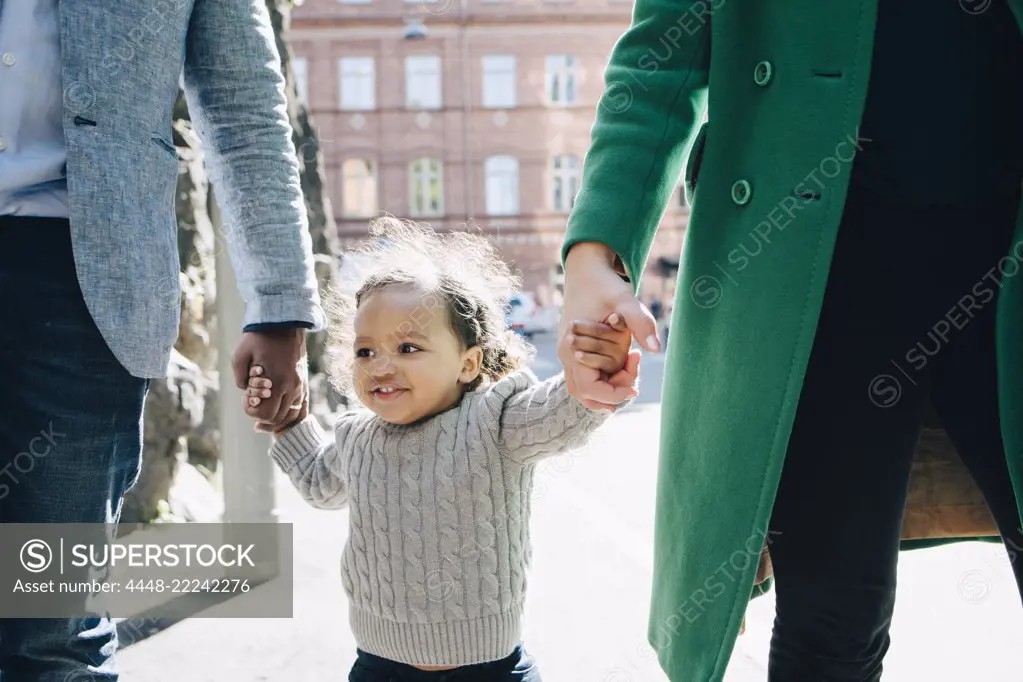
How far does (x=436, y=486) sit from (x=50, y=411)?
679 mm

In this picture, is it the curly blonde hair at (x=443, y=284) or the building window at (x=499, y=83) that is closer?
the curly blonde hair at (x=443, y=284)

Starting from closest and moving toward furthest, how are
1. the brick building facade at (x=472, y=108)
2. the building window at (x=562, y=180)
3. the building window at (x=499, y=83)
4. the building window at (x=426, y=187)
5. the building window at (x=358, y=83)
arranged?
the brick building facade at (x=472, y=108) < the building window at (x=358, y=83) < the building window at (x=499, y=83) < the building window at (x=562, y=180) < the building window at (x=426, y=187)

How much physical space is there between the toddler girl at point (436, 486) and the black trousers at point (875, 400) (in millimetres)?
607

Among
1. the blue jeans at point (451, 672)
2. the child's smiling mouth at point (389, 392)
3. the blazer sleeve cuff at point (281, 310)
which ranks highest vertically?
the blazer sleeve cuff at point (281, 310)

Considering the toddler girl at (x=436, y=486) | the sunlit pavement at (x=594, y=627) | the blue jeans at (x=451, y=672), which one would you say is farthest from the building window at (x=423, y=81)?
the blue jeans at (x=451, y=672)

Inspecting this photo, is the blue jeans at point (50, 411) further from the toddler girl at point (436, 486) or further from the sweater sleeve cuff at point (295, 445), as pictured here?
the sweater sleeve cuff at point (295, 445)

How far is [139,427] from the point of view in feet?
5.63

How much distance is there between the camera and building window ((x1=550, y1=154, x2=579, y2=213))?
1185 inches

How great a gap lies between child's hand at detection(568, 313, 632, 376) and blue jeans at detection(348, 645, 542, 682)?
893 mm

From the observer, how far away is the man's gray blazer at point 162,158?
1591mm

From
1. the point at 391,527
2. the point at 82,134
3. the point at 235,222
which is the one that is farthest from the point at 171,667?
the point at 82,134

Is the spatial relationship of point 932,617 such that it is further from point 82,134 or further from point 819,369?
point 82,134

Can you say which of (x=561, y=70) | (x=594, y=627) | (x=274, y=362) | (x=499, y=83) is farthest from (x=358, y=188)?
(x=274, y=362)

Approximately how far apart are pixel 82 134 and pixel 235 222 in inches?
15.9
